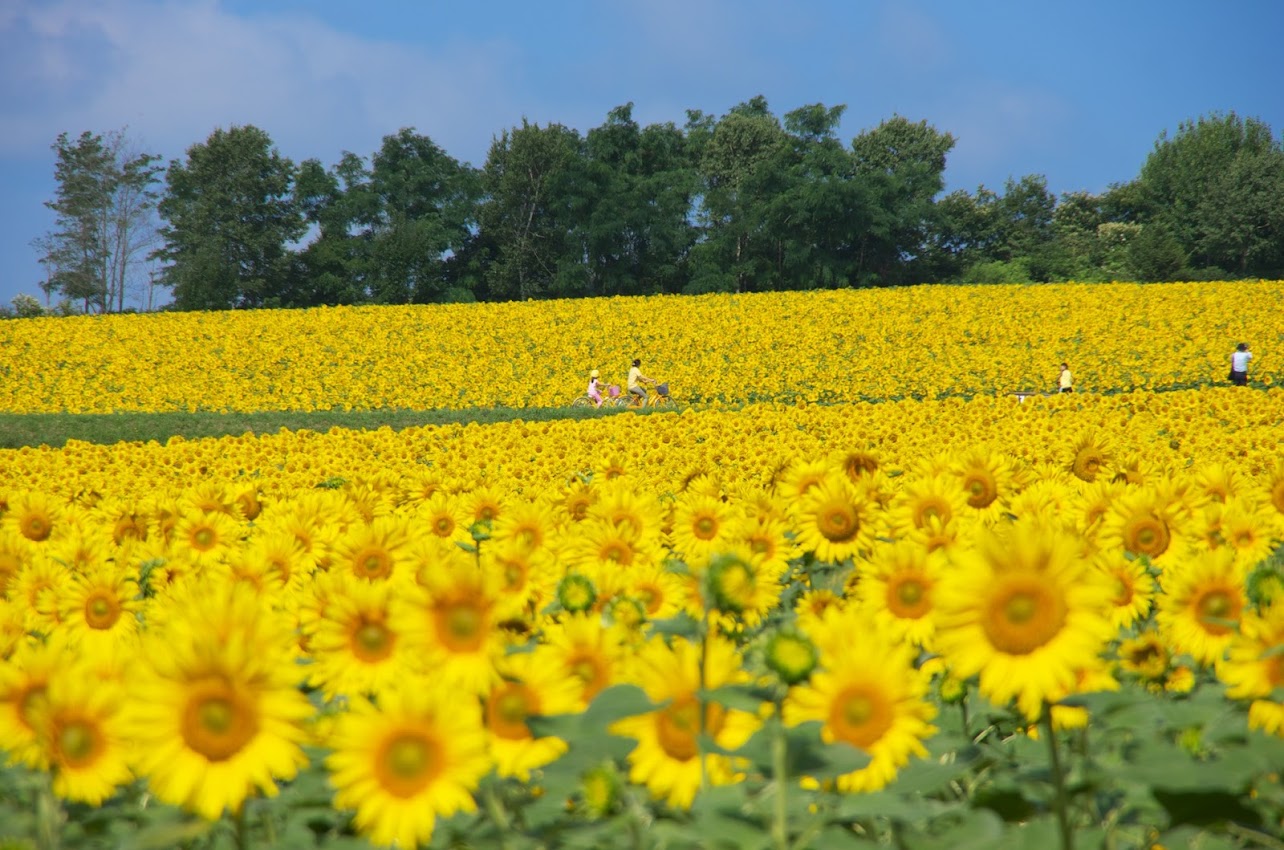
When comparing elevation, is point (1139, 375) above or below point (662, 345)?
below

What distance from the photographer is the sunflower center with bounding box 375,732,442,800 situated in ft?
4.72

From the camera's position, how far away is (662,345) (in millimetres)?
33531

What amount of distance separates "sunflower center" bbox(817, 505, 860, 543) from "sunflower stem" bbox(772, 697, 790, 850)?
1.92 meters

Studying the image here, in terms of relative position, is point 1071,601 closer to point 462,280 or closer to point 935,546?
point 935,546

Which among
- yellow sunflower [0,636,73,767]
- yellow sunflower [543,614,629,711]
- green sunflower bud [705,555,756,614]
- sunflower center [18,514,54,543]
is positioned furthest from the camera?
sunflower center [18,514,54,543]

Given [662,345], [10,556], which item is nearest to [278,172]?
[662,345]

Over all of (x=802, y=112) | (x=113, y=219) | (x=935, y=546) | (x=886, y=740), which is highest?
(x=802, y=112)

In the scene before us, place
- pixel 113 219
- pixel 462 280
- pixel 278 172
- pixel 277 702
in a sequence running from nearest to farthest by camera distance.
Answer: pixel 277 702 < pixel 462 280 < pixel 278 172 < pixel 113 219

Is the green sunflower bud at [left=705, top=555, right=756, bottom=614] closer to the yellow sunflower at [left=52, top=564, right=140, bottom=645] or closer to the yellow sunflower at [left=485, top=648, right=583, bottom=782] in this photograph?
the yellow sunflower at [left=485, top=648, right=583, bottom=782]

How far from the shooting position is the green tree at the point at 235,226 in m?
55.6

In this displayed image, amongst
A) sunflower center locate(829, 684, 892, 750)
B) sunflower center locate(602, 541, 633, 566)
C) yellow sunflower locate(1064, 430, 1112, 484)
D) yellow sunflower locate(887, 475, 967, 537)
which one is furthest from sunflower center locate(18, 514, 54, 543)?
yellow sunflower locate(1064, 430, 1112, 484)

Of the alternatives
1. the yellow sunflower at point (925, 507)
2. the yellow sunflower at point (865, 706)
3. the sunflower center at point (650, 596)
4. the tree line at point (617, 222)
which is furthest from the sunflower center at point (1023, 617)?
the tree line at point (617, 222)

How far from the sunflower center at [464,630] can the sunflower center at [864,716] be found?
0.63m

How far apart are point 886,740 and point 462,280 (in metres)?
56.6
